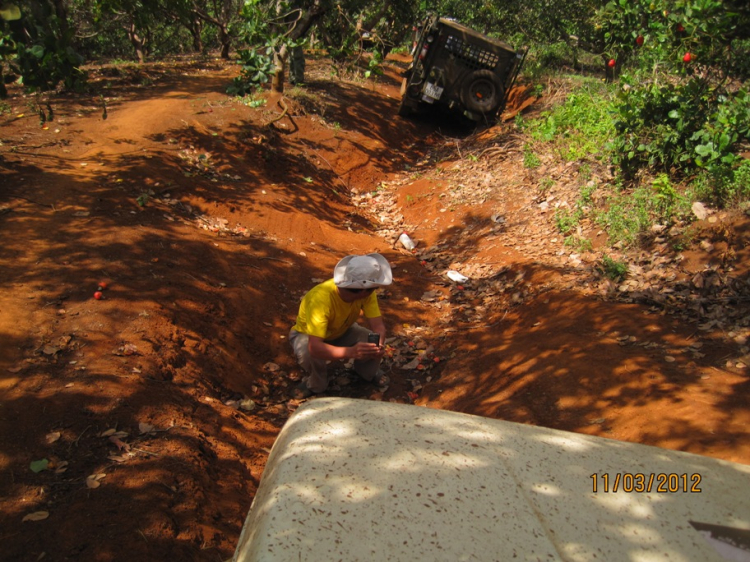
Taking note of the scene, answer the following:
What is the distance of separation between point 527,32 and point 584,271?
16.3 metres

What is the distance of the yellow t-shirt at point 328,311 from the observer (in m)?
3.71

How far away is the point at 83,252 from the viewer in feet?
15.7

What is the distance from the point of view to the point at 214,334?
459 cm

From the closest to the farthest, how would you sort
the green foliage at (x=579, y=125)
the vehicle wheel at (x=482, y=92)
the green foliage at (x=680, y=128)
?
the green foliage at (x=680, y=128) → the green foliage at (x=579, y=125) → the vehicle wheel at (x=482, y=92)

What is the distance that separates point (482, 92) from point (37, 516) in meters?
10.9

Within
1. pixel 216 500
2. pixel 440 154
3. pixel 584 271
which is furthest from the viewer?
pixel 440 154

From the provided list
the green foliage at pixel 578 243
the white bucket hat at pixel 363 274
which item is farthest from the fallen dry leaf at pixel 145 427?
the green foliage at pixel 578 243

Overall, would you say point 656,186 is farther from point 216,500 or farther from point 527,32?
point 527,32

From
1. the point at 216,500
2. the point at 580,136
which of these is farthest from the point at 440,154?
the point at 216,500

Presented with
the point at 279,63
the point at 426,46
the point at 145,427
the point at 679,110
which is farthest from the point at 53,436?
the point at 426,46

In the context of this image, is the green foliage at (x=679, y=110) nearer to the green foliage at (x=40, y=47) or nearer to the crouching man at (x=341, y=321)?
the crouching man at (x=341, y=321)

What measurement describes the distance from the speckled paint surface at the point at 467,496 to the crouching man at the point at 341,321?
145 centimetres

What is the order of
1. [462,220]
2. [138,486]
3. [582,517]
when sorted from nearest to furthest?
[582,517], [138,486], [462,220]

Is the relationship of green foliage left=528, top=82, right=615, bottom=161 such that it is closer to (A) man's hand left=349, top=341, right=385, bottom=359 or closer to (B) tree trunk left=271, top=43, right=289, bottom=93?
(B) tree trunk left=271, top=43, right=289, bottom=93
